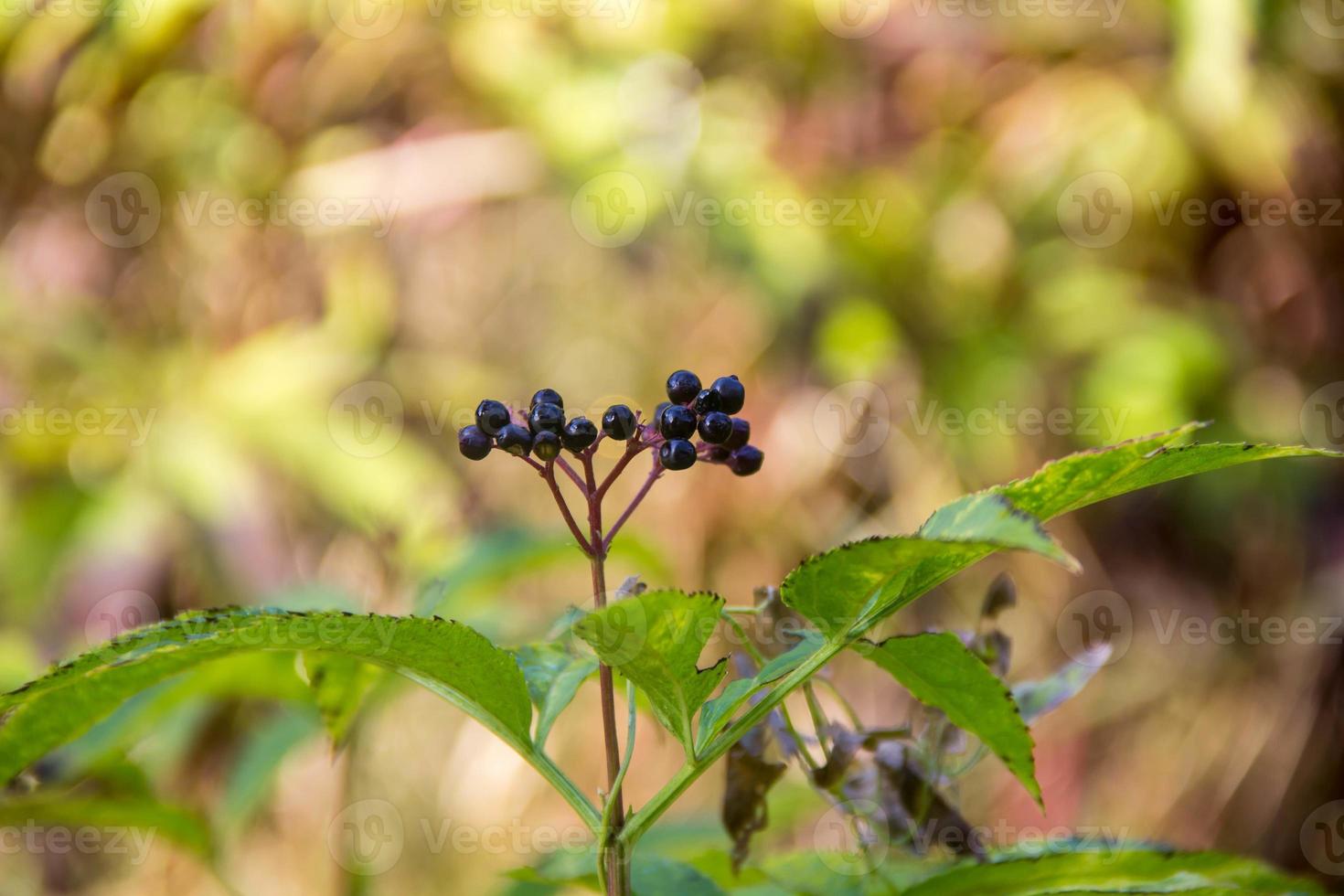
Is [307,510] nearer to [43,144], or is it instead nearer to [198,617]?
[43,144]

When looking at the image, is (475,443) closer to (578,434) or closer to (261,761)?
(578,434)

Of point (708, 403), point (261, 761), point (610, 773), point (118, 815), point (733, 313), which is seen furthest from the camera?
point (733, 313)

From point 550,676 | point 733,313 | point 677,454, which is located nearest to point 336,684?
point 550,676

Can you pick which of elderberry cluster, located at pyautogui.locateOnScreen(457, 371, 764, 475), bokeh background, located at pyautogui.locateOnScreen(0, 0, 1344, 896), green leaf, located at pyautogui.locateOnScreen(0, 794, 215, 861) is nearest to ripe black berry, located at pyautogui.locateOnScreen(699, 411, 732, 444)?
elderberry cluster, located at pyautogui.locateOnScreen(457, 371, 764, 475)

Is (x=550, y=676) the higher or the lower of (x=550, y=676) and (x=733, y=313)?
the lower

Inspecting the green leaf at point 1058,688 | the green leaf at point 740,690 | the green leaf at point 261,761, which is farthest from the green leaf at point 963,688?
the green leaf at point 261,761

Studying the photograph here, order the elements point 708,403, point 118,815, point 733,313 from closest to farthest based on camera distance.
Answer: point 708,403 < point 118,815 < point 733,313

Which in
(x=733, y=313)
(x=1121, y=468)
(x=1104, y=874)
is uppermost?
(x=733, y=313)
